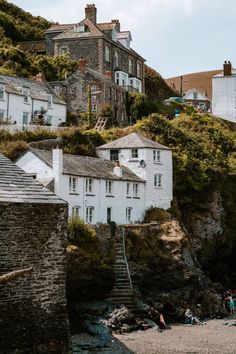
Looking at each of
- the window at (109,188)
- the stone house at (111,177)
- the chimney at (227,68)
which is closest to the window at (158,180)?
the stone house at (111,177)

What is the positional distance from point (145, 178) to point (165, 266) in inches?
343

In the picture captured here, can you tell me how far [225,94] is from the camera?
255 ft

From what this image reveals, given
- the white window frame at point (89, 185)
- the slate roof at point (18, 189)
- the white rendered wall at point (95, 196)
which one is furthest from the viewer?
the white window frame at point (89, 185)

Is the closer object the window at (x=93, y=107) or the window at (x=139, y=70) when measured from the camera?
the window at (x=93, y=107)

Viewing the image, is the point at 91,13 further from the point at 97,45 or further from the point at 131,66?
the point at 131,66

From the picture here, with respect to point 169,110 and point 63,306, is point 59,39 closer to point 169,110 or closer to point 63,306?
point 169,110

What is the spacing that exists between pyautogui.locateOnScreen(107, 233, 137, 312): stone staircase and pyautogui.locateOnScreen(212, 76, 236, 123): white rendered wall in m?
44.3

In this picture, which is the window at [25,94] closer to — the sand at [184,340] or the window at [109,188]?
the window at [109,188]

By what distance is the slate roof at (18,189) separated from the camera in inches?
575

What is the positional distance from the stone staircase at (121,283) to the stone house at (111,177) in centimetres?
326

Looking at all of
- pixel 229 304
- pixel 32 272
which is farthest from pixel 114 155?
pixel 32 272

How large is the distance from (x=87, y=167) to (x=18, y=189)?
24.3 meters

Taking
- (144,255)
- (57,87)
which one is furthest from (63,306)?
(57,87)

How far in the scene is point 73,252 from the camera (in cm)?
3128
